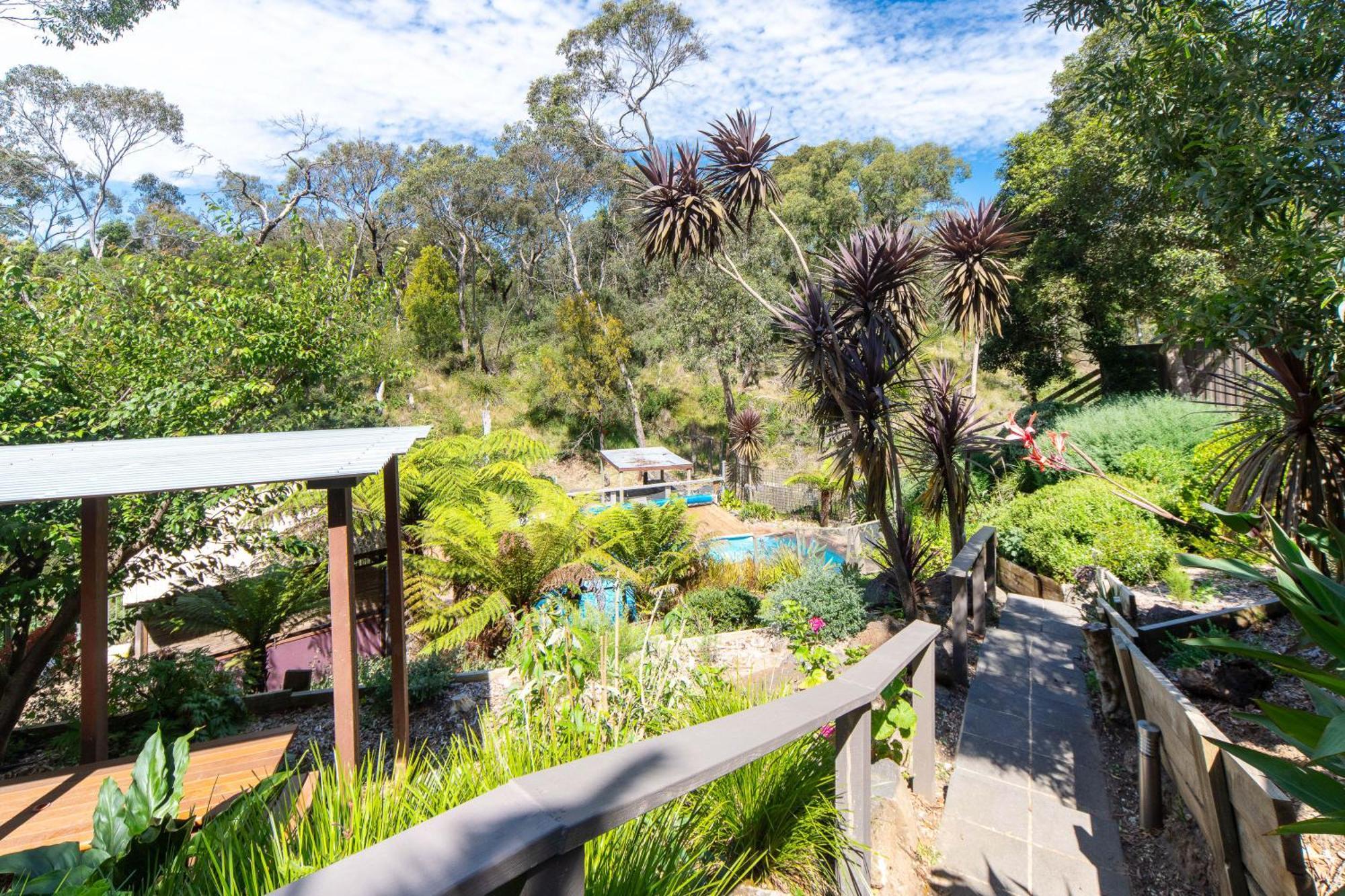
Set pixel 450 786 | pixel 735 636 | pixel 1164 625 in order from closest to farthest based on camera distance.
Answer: pixel 450 786 → pixel 1164 625 → pixel 735 636

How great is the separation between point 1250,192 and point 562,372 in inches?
719

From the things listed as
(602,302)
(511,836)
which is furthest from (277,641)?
(602,302)

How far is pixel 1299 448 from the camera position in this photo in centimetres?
255

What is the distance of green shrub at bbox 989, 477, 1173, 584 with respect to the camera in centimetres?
588

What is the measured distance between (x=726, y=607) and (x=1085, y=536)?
364cm

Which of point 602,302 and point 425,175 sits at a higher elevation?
point 425,175

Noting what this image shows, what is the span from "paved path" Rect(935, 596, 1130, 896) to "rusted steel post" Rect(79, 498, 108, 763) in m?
3.84

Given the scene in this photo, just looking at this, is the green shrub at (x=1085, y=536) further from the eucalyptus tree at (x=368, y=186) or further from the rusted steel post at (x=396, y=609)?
the eucalyptus tree at (x=368, y=186)

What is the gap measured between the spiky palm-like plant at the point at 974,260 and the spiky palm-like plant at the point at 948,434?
991 mm

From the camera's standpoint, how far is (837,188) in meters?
23.0

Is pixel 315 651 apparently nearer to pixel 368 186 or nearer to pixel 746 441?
pixel 746 441

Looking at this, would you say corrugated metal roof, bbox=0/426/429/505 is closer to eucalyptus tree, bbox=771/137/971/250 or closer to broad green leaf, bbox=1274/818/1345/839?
broad green leaf, bbox=1274/818/1345/839

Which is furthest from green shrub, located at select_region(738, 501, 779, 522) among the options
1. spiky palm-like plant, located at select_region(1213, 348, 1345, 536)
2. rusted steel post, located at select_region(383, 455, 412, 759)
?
spiky palm-like plant, located at select_region(1213, 348, 1345, 536)

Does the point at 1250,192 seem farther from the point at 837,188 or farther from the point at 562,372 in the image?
the point at 837,188
